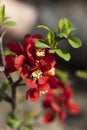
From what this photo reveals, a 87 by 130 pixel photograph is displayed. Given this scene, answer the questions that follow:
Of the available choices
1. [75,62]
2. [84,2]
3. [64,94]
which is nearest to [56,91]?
[64,94]

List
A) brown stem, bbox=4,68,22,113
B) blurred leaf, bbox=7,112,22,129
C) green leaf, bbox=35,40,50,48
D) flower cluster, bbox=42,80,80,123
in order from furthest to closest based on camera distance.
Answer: flower cluster, bbox=42,80,80,123 → blurred leaf, bbox=7,112,22,129 → brown stem, bbox=4,68,22,113 → green leaf, bbox=35,40,50,48

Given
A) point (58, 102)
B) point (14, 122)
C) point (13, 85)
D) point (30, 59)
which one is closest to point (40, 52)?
point (30, 59)

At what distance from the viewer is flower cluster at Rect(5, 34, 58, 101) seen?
1.14 meters

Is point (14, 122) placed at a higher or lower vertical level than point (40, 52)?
lower

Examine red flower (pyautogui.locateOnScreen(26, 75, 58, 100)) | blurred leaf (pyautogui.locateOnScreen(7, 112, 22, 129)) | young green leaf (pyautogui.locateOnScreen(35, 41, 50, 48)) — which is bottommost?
blurred leaf (pyautogui.locateOnScreen(7, 112, 22, 129))

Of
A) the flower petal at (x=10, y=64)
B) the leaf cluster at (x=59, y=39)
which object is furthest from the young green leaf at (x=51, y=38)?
the flower petal at (x=10, y=64)

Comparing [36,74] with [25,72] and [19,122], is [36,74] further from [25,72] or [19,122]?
[19,122]

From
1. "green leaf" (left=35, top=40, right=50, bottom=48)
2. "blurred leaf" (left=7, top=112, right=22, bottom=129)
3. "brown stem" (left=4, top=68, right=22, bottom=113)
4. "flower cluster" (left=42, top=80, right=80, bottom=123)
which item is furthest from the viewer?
"flower cluster" (left=42, top=80, right=80, bottom=123)

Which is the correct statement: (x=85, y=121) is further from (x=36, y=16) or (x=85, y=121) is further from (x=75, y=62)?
(x=36, y=16)

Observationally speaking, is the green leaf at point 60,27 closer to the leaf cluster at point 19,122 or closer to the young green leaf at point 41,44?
the young green leaf at point 41,44

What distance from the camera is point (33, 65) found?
114 cm

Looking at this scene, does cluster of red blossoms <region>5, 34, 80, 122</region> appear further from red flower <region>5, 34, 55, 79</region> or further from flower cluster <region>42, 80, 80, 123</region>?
flower cluster <region>42, 80, 80, 123</region>

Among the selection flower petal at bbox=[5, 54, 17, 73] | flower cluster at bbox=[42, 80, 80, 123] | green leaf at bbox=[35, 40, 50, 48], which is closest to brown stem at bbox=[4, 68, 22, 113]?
flower petal at bbox=[5, 54, 17, 73]

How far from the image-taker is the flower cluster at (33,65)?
114cm
